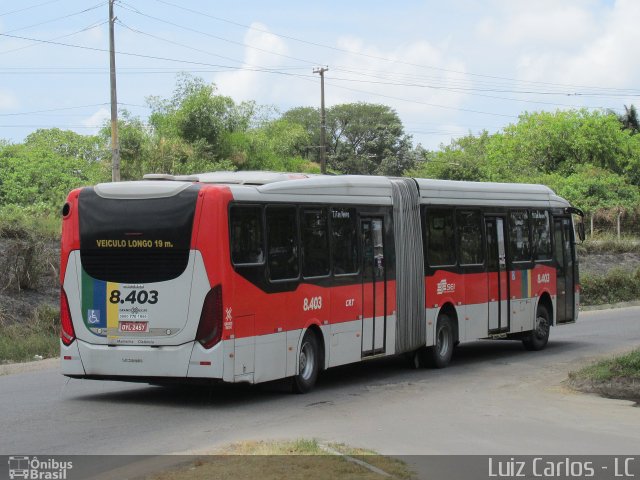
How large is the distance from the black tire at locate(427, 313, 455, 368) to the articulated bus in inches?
1.2

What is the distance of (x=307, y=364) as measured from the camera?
49.6ft

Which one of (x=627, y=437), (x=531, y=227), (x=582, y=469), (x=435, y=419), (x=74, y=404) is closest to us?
(x=582, y=469)

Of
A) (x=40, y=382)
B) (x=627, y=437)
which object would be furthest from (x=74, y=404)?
(x=627, y=437)

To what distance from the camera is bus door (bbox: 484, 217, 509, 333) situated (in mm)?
20094

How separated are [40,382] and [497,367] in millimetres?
7743

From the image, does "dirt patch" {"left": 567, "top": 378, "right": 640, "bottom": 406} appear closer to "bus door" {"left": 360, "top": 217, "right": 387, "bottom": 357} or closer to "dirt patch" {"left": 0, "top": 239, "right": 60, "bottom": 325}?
"bus door" {"left": 360, "top": 217, "right": 387, "bottom": 357}

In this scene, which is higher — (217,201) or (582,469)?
(217,201)

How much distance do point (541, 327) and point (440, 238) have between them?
14.9ft

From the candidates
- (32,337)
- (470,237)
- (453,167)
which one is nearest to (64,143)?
(453,167)

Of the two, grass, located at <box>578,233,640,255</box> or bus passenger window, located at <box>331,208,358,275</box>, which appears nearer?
bus passenger window, located at <box>331,208,358,275</box>

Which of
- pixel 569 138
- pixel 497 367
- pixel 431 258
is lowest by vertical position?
pixel 497 367

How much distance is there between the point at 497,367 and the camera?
18.8 metres

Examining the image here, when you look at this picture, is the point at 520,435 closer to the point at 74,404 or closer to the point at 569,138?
the point at 74,404

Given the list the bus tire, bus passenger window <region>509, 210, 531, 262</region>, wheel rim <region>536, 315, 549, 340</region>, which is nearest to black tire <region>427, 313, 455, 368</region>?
bus passenger window <region>509, 210, 531, 262</region>
